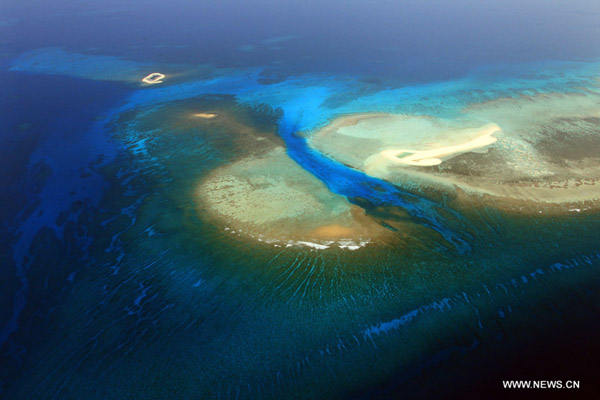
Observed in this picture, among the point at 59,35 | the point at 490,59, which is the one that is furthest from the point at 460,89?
the point at 59,35

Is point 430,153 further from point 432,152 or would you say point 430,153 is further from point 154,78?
point 154,78

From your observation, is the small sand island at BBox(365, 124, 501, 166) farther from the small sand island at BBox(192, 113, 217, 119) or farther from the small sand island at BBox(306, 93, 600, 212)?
the small sand island at BBox(192, 113, 217, 119)

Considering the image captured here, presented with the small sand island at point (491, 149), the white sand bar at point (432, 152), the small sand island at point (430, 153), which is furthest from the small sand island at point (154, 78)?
the white sand bar at point (432, 152)

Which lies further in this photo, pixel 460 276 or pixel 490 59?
pixel 490 59

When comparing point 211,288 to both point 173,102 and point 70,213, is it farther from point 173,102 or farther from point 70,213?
point 173,102

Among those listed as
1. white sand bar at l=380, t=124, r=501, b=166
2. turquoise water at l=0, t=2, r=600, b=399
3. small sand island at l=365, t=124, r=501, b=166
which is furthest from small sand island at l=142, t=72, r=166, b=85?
white sand bar at l=380, t=124, r=501, b=166

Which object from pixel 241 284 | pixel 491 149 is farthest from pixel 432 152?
pixel 241 284
